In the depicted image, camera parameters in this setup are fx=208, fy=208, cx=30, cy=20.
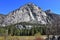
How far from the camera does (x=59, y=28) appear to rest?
48.6 m

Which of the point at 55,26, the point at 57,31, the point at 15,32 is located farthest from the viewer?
the point at 15,32

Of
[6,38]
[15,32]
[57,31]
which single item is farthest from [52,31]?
[15,32]

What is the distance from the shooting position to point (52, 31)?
46719 mm

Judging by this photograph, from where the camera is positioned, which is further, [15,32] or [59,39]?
[15,32]

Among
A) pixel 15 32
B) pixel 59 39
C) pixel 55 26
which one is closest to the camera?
pixel 59 39

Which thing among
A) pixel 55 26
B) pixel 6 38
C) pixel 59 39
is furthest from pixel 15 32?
pixel 59 39

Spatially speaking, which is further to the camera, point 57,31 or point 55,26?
point 55,26

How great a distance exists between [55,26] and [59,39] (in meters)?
16.4

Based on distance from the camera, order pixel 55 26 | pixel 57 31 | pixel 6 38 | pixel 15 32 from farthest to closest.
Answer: pixel 15 32 → pixel 55 26 → pixel 57 31 → pixel 6 38

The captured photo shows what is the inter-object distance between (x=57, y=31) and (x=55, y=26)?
340 centimetres

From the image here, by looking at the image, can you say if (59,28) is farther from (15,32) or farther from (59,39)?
(15,32)

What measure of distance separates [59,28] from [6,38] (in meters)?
13.8

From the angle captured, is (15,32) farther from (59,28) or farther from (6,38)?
(6,38)

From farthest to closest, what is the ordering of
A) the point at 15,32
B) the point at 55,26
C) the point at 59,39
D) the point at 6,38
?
the point at 15,32
the point at 55,26
the point at 6,38
the point at 59,39
